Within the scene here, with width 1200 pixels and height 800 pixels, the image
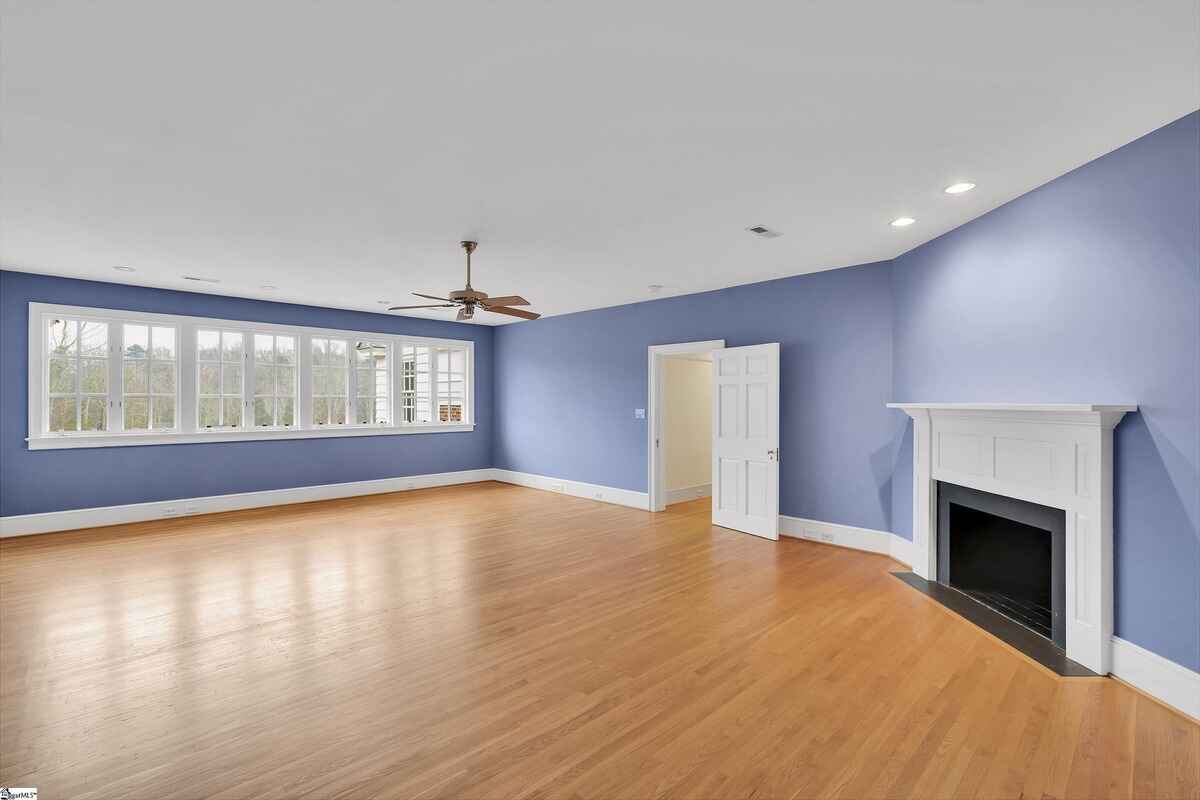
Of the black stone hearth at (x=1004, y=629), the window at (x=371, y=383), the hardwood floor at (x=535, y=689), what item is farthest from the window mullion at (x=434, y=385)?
the black stone hearth at (x=1004, y=629)

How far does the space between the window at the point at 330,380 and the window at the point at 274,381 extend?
283 millimetres

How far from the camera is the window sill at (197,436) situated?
5789 mm

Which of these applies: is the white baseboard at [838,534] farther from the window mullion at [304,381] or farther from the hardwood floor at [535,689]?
the window mullion at [304,381]

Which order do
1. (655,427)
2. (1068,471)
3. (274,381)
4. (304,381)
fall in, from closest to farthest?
(1068,471) → (655,427) → (274,381) → (304,381)

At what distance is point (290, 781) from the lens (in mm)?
2020

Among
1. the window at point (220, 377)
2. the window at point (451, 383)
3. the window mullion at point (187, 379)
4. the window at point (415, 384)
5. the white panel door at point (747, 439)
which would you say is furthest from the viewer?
the window at point (451, 383)

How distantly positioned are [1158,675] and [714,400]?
4.09 m

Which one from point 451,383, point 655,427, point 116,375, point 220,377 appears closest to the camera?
point 116,375

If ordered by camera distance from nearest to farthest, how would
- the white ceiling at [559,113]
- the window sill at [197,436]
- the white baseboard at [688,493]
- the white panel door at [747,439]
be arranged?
1. the white ceiling at [559,113]
2. the white panel door at [747,439]
3. the window sill at [197,436]
4. the white baseboard at [688,493]

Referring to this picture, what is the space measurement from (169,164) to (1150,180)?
5.12 m

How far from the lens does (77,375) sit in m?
6.01

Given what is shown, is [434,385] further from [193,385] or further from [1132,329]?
[1132,329]

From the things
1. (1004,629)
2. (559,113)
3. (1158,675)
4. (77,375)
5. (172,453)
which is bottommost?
(1004,629)

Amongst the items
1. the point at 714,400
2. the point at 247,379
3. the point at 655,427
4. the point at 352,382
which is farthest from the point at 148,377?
the point at 714,400
